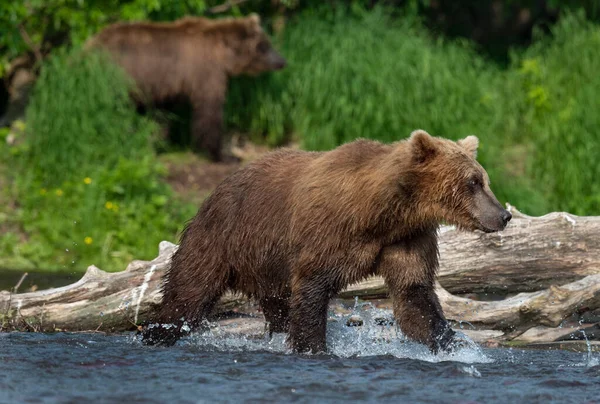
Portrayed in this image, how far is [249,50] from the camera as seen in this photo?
13898mm

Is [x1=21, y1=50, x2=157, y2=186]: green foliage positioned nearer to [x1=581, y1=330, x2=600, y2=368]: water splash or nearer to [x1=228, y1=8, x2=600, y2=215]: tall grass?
[x1=228, y1=8, x2=600, y2=215]: tall grass

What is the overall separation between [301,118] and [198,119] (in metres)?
1.31

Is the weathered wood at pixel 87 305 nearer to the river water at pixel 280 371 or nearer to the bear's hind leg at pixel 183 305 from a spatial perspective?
the river water at pixel 280 371

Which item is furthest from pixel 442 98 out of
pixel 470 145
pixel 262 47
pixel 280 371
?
pixel 280 371

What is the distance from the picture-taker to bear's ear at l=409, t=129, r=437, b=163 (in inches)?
255

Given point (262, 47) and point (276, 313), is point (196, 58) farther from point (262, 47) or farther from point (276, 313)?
point (276, 313)

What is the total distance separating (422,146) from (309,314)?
1229 mm

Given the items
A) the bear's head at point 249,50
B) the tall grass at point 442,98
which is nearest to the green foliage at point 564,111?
the tall grass at point 442,98

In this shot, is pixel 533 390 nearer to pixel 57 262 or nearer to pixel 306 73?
pixel 57 262

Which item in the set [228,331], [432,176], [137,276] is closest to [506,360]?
[432,176]

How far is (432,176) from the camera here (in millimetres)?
6555

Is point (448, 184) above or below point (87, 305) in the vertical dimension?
above

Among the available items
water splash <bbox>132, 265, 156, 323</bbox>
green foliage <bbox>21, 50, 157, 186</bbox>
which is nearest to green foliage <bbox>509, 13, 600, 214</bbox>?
green foliage <bbox>21, 50, 157, 186</bbox>

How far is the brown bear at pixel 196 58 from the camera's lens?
43.9 ft
